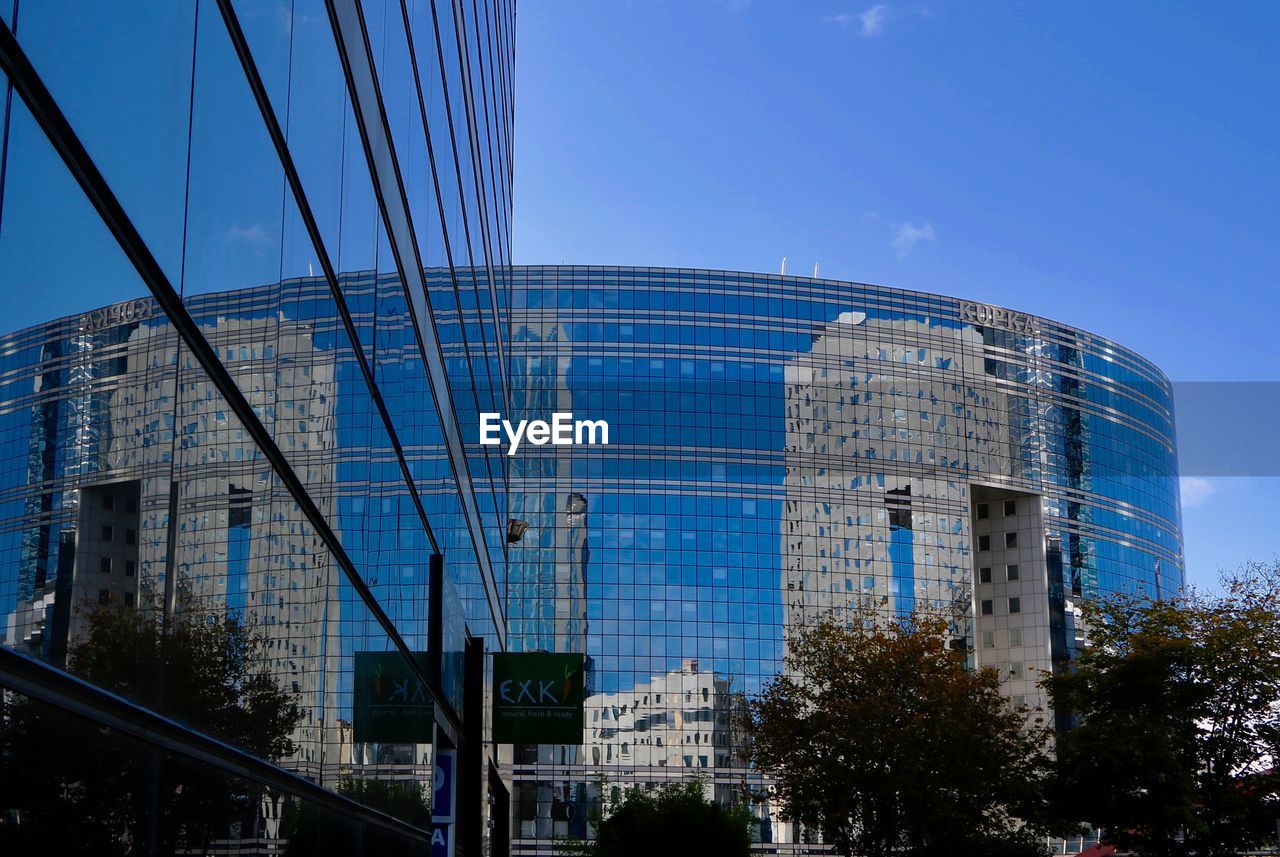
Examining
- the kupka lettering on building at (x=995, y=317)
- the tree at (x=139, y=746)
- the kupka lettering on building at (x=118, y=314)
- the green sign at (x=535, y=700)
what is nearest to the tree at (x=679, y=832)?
the green sign at (x=535, y=700)

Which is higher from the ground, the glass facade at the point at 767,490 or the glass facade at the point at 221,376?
the glass facade at the point at 767,490

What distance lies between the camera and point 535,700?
2698 cm

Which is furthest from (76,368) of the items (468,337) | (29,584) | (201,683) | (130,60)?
(468,337)

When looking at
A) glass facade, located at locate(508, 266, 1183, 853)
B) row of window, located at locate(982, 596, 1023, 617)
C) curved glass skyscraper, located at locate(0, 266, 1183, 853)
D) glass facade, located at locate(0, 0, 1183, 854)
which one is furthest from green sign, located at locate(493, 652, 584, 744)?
row of window, located at locate(982, 596, 1023, 617)

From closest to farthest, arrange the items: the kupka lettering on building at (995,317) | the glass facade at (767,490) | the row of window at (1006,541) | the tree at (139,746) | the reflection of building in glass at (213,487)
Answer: the tree at (139,746)
the reflection of building in glass at (213,487)
the glass facade at (767,490)
the kupka lettering on building at (995,317)
the row of window at (1006,541)

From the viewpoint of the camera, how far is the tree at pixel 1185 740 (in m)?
41.5

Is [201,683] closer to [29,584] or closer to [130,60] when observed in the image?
[29,584]

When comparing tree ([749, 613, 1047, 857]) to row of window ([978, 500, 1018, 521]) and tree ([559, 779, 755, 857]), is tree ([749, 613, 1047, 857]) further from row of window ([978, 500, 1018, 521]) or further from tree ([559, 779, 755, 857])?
row of window ([978, 500, 1018, 521])

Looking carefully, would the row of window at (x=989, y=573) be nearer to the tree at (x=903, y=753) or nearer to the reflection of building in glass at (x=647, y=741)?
the reflection of building in glass at (x=647, y=741)

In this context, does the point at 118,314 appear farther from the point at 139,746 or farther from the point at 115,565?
the point at 139,746

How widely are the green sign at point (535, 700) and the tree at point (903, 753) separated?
21.9 metres

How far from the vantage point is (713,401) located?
122 meters

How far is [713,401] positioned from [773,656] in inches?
839

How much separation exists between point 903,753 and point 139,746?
1729 inches
